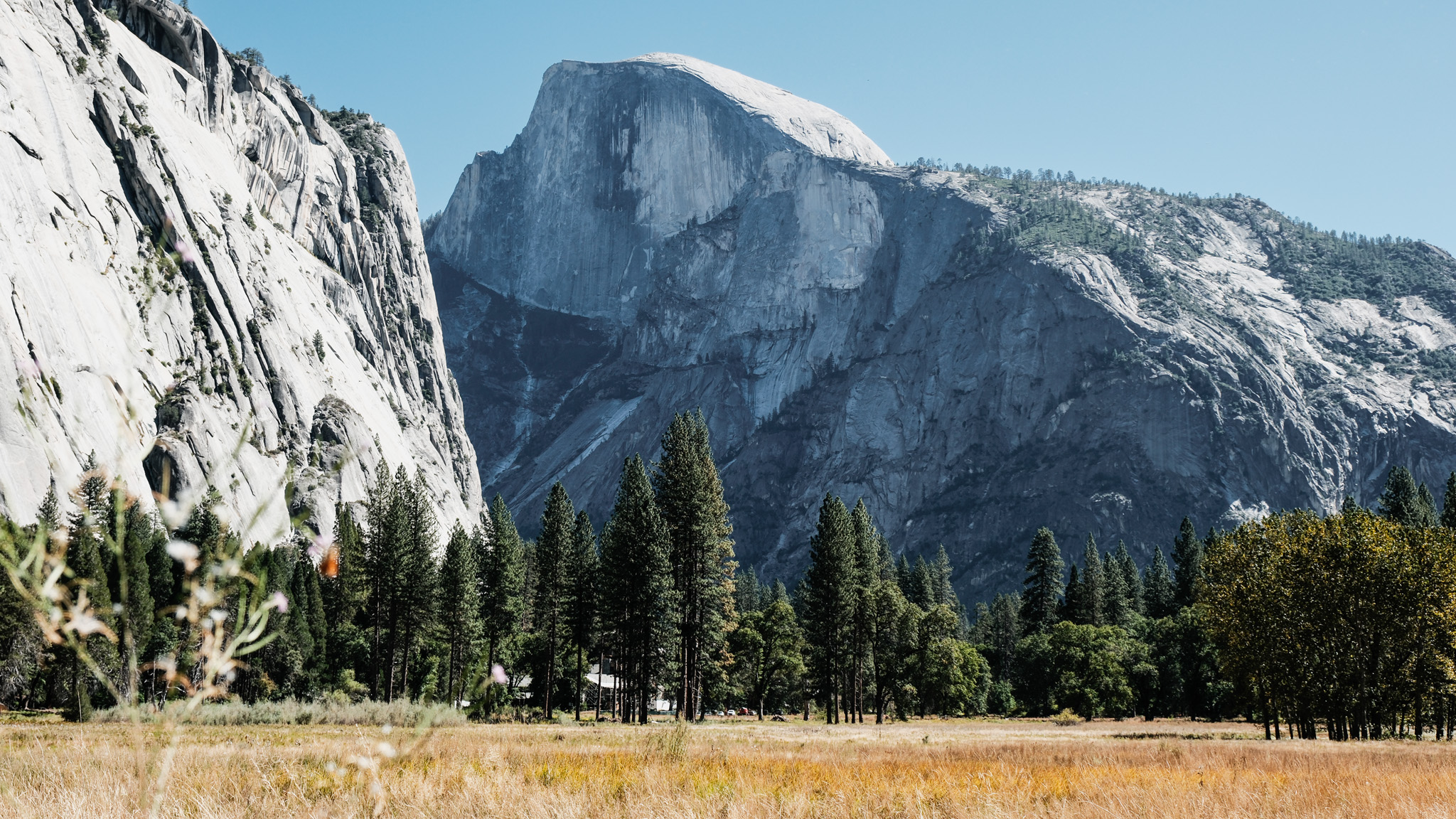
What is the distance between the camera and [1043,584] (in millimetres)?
110000

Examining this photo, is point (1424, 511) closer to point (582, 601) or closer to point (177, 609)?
point (582, 601)

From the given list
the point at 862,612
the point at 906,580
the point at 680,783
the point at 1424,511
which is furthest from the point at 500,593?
the point at 1424,511

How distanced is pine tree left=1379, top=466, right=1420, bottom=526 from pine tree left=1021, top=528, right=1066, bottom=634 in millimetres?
30146

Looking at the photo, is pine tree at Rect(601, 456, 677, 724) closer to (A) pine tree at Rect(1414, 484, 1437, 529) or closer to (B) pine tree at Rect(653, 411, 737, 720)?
(B) pine tree at Rect(653, 411, 737, 720)

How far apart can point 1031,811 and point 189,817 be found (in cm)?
1045

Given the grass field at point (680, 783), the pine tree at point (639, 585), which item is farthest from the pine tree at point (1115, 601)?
the grass field at point (680, 783)

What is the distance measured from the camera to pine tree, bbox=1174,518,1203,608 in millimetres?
107875

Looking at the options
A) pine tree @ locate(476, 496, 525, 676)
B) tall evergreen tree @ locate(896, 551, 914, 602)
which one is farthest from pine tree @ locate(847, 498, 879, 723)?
tall evergreen tree @ locate(896, 551, 914, 602)

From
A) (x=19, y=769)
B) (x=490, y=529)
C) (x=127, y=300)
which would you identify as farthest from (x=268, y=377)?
(x=19, y=769)

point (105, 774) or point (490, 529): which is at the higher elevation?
point (490, 529)

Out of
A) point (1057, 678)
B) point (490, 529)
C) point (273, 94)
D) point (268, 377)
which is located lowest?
point (1057, 678)

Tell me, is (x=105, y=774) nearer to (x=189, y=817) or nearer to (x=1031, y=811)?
(x=189, y=817)

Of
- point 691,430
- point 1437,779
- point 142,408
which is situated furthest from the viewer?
point 691,430

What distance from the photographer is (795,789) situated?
52.7 ft
